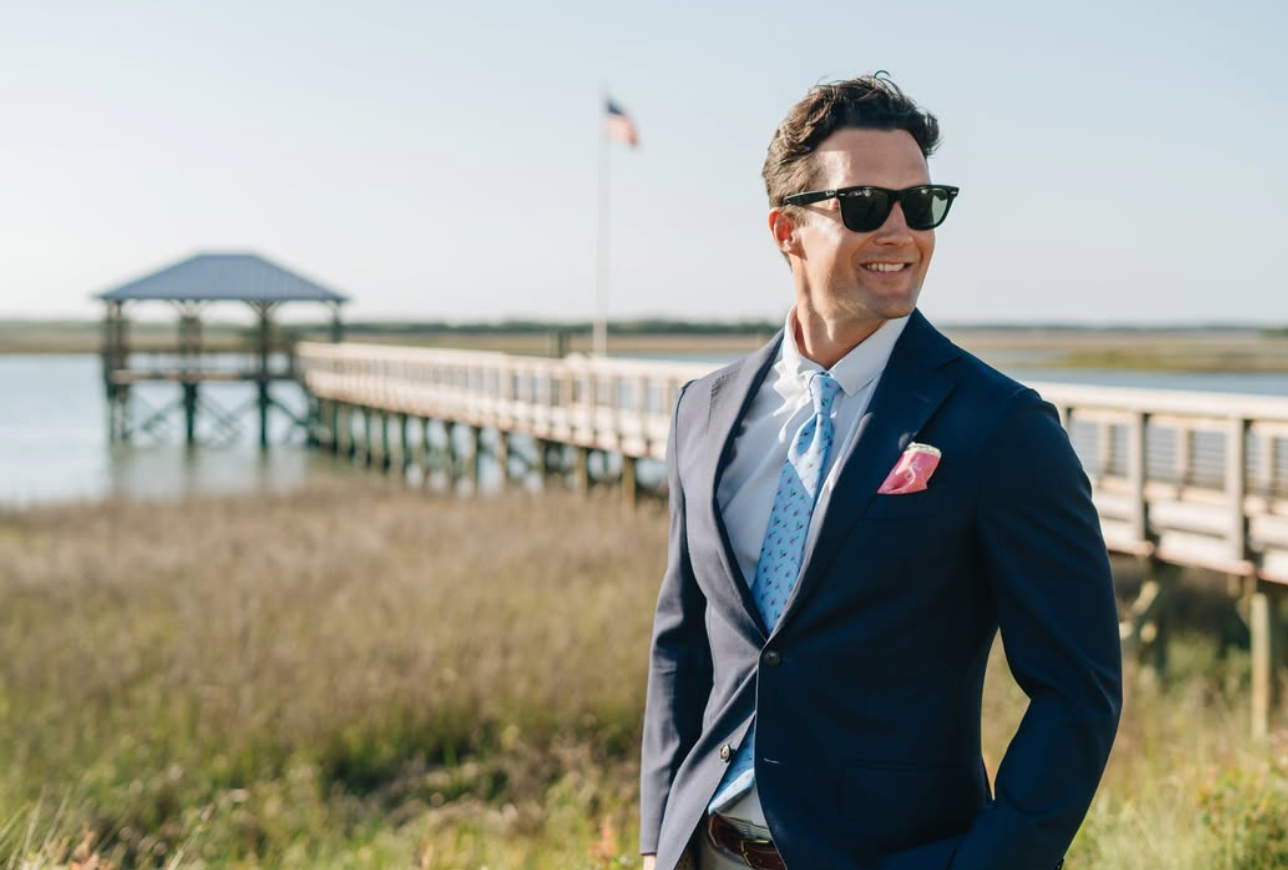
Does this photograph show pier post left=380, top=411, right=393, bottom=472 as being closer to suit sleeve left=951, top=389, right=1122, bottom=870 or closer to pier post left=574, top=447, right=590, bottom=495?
pier post left=574, top=447, right=590, bottom=495

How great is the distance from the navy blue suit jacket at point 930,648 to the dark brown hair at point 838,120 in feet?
0.99

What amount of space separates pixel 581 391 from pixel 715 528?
2149 cm

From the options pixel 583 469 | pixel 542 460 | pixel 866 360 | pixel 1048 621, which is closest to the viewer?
pixel 1048 621

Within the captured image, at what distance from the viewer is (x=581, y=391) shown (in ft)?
77.8

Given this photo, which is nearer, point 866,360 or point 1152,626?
point 866,360

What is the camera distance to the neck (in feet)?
7.21

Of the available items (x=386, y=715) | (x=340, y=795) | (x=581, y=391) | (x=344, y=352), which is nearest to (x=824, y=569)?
(x=340, y=795)

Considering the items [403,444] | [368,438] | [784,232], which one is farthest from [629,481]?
[368,438]

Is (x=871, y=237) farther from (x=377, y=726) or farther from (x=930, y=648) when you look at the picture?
(x=377, y=726)

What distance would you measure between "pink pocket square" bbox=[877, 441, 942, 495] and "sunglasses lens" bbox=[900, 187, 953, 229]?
0.35m

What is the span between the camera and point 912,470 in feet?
6.64

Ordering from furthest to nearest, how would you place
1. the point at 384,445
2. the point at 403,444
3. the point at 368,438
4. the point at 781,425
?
the point at 368,438 → the point at 384,445 → the point at 403,444 → the point at 781,425

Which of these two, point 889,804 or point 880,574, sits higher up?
point 880,574

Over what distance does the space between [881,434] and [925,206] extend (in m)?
0.36
